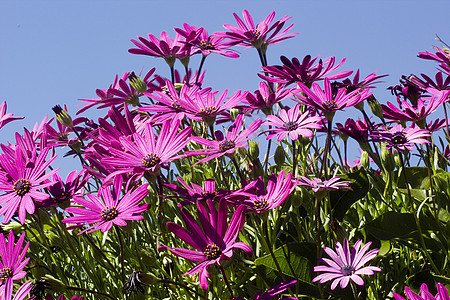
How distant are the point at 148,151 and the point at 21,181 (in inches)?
9.8

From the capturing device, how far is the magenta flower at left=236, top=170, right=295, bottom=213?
2.96ft

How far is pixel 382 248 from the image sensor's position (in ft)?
3.47

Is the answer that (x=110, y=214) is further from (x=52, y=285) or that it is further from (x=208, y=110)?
(x=208, y=110)

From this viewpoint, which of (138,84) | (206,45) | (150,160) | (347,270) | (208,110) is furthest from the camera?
(206,45)

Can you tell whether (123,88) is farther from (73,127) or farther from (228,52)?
(228,52)

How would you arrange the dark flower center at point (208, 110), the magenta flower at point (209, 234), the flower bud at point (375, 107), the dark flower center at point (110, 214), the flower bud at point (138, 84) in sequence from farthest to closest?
1. the flower bud at point (138, 84)
2. the flower bud at point (375, 107)
3. the dark flower center at point (208, 110)
4. the dark flower center at point (110, 214)
5. the magenta flower at point (209, 234)

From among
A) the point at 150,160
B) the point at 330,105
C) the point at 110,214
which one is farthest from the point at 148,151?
the point at 330,105

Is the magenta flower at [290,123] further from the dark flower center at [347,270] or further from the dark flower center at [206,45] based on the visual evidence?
the dark flower center at [206,45]

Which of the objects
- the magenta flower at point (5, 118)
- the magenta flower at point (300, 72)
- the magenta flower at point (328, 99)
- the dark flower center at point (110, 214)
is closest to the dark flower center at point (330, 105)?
the magenta flower at point (328, 99)

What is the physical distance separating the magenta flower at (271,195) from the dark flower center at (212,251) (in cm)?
9

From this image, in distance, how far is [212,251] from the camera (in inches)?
35.7

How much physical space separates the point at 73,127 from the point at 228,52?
1.44 ft

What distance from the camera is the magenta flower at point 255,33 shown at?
1.39m

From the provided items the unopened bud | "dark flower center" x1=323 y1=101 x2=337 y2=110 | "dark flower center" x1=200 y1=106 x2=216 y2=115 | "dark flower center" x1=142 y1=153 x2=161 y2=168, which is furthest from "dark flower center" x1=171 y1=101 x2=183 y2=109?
the unopened bud
